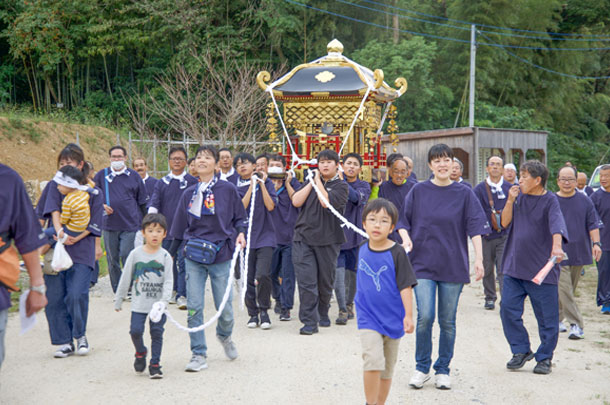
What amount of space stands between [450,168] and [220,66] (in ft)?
89.4


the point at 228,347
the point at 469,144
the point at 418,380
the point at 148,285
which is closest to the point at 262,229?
the point at 228,347

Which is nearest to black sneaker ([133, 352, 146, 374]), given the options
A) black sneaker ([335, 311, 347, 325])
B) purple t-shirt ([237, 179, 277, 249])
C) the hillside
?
purple t-shirt ([237, 179, 277, 249])

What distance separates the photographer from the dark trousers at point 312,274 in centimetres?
753

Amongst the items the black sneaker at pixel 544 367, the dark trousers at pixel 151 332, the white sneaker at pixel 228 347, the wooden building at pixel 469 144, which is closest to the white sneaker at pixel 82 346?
the dark trousers at pixel 151 332

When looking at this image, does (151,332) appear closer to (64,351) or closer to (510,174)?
(64,351)

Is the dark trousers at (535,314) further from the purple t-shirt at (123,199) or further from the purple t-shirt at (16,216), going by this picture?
the purple t-shirt at (123,199)

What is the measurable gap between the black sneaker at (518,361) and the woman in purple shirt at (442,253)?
91cm

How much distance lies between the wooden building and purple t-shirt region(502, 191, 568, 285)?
14.8m

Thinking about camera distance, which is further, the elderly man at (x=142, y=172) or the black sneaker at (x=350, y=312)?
the elderly man at (x=142, y=172)

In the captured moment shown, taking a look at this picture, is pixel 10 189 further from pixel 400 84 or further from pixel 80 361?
pixel 400 84

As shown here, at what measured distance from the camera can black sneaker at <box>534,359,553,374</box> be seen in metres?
6.00

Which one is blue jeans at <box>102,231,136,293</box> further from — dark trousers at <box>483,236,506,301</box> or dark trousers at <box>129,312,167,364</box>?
dark trousers at <box>483,236,506,301</box>

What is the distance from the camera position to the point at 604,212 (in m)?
9.12

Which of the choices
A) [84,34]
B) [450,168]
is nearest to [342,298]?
[450,168]
